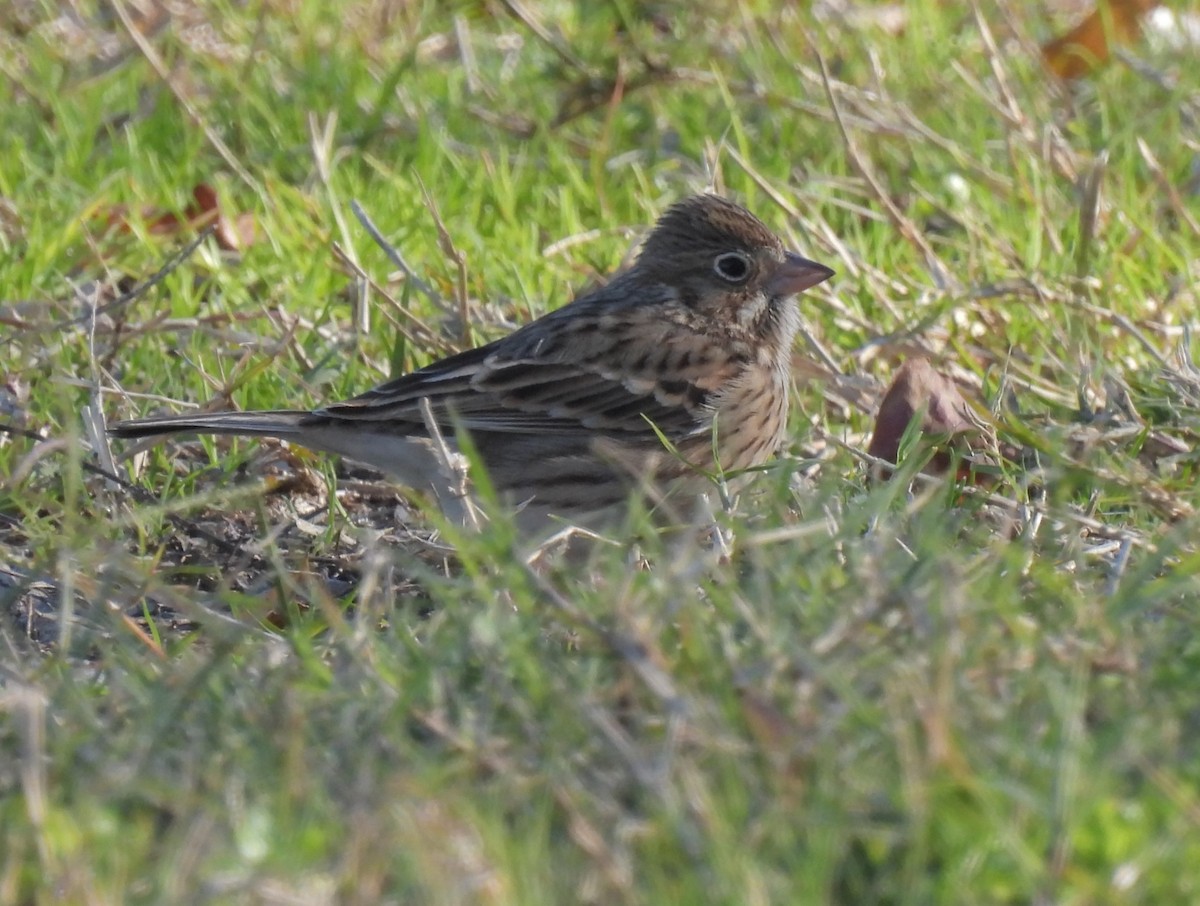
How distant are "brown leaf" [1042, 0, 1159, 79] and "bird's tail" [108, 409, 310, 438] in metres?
3.89

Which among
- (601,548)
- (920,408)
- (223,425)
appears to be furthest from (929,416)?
(223,425)

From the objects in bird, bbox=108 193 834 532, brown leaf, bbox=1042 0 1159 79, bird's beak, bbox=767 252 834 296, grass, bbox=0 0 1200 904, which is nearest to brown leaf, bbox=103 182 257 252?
grass, bbox=0 0 1200 904

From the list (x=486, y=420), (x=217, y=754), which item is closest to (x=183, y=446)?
(x=486, y=420)

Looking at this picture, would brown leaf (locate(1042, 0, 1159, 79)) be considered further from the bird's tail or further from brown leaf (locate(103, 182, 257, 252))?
the bird's tail

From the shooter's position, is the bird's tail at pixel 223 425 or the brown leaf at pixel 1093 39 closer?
the bird's tail at pixel 223 425

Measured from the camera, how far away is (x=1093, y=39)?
7543 mm

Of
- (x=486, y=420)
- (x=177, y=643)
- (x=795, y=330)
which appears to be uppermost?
(x=177, y=643)

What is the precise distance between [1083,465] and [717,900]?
166 cm

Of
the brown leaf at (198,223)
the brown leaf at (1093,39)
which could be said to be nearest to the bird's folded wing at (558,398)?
the brown leaf at (198,223)

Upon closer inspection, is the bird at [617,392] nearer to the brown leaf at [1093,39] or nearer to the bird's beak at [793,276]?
the bird's beak at [793,276]

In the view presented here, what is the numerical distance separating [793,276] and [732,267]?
0.18 metres

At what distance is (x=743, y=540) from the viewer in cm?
325

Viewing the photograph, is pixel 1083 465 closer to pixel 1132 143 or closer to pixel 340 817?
pixel 340 817

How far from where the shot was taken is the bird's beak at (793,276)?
5.11 meters
